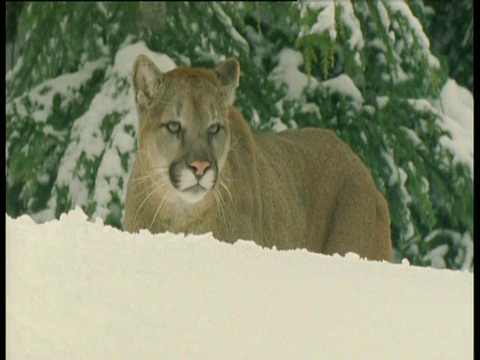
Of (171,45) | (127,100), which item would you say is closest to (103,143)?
(127,100)

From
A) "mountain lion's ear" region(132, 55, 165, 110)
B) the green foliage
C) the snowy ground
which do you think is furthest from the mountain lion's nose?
the green foliage

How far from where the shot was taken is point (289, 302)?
9.44 ft

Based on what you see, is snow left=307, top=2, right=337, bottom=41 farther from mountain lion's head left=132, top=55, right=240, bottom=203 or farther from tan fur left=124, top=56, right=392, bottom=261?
mountain lion's head left=132, top=55, right=240, bottom=203

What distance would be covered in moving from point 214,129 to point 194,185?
31cm

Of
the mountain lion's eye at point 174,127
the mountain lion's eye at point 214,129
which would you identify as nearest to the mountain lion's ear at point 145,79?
the mountain lion's eye at point 174,127

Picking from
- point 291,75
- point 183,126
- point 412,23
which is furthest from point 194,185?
point 291,75

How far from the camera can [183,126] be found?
477cm

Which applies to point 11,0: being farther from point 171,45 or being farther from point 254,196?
point 254,196

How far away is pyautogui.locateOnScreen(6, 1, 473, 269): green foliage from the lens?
7.42m

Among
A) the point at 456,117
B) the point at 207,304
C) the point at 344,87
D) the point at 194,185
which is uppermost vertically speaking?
the point at 207,304

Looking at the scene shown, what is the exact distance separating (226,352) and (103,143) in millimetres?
4820

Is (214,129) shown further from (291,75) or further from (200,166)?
(291,75)

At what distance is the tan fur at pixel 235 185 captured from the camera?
484cm

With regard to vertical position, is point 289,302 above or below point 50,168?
above
